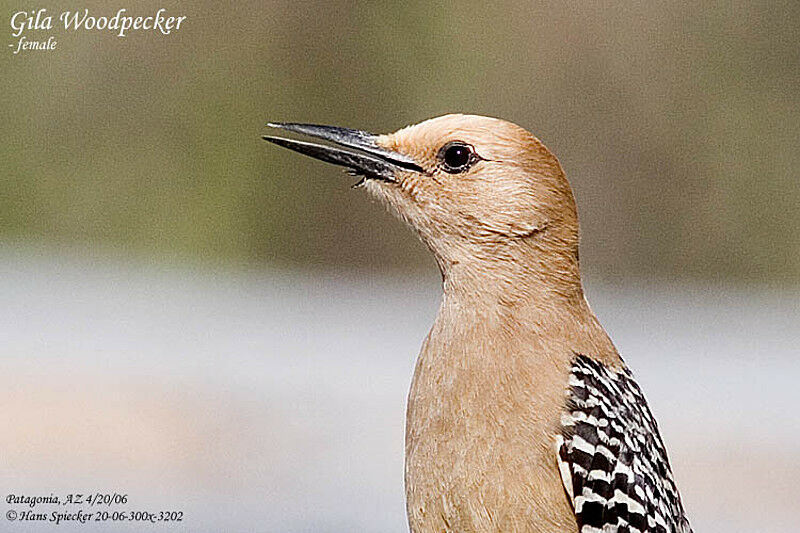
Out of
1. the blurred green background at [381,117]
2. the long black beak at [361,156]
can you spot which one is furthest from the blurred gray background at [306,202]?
the long black beak at [361,156]

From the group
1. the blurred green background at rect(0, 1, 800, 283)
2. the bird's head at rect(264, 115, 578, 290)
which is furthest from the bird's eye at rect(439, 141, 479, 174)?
the blurred green background at rect(0, 1, 800, 283)

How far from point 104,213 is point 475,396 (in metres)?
1.42

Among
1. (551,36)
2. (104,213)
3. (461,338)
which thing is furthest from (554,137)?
(461,338)

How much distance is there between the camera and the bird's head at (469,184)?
45.3 inches

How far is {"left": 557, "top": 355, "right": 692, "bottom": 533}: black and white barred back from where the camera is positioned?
3.65 feet

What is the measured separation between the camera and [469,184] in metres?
1.15

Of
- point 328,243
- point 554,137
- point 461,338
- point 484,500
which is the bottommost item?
point 484,500

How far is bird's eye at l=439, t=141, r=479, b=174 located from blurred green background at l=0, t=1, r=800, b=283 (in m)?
1.16

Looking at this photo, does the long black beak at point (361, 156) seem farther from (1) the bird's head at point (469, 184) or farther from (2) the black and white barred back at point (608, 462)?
→ (2) the black and white barred back at point (608, 462)

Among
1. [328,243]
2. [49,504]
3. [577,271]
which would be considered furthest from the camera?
[328,243]

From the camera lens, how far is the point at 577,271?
3.94 ft

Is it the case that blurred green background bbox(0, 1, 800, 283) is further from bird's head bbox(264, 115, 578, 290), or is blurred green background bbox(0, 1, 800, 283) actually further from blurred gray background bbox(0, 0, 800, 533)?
bird's head bbox(264, 115, 578, 290)


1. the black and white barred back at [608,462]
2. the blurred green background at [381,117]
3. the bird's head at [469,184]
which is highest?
the blurred green background at [381,117]

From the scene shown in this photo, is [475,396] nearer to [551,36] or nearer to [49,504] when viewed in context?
[49,504]
